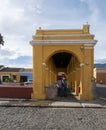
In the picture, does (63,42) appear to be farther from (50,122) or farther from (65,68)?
(65,68)

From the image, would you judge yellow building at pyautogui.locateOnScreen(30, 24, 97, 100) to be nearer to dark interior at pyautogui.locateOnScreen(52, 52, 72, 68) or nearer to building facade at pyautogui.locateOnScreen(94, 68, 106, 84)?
dark interior at pyautogui.locateOnScreen(52, 52, 72, 68)

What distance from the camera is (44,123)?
11508mm

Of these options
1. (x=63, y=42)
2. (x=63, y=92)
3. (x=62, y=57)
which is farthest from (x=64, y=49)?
(x=62, y=57)

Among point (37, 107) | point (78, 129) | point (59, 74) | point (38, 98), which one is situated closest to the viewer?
point (78, 129)

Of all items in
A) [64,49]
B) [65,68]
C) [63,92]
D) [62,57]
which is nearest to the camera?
[64,49]

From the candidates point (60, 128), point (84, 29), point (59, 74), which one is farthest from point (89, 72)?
point (59, 74)

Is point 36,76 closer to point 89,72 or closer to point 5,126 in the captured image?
point 89,72

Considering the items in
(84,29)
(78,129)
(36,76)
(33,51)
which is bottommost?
(78,129)

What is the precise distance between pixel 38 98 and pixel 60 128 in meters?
10.8

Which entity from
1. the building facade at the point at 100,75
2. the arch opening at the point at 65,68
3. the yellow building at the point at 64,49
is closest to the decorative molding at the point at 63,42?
the yellow building at the point at 64,49

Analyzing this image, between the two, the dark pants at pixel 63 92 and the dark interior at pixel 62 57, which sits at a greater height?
the dark interior at pixel 62 57

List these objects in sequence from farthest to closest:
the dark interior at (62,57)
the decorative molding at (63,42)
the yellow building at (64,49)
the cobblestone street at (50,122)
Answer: the dark interior at (62,57) → the yellow building at (64,49) → the decorative molding at (63,42) → the cobblestone street at (50,122)

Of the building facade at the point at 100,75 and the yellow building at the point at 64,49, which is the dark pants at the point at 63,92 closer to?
the yellow building at the point at 64,49

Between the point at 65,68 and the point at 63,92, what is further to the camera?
the point at 65,68
